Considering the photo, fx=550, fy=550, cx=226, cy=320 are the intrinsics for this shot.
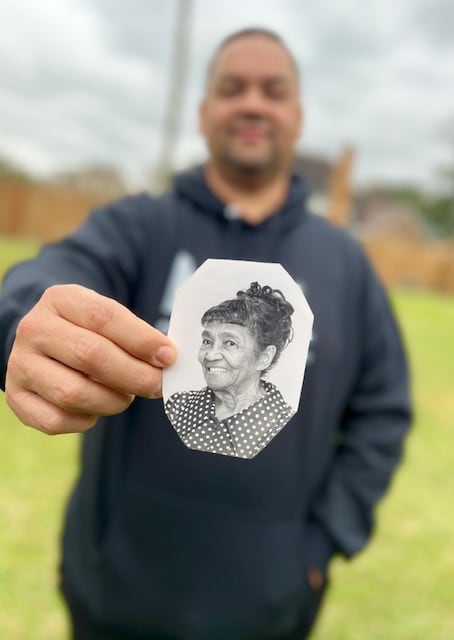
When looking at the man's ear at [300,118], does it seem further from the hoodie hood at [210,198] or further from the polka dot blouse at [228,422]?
the polka dot blouse at [228,422]

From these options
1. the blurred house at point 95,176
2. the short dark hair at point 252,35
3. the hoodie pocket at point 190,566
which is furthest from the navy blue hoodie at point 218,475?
the blurred house at point 95,176

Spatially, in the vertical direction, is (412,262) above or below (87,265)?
below

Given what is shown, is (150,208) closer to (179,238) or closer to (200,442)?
(179,238)

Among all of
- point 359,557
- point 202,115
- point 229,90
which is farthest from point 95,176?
point 229,90

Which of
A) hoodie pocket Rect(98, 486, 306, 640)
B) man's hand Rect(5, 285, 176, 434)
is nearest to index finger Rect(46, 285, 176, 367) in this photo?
man's hand Rect(5, 285, 176, 434)

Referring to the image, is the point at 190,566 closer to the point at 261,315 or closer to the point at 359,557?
the point at 261,315

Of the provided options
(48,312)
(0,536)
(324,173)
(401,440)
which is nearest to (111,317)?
(48,312)
